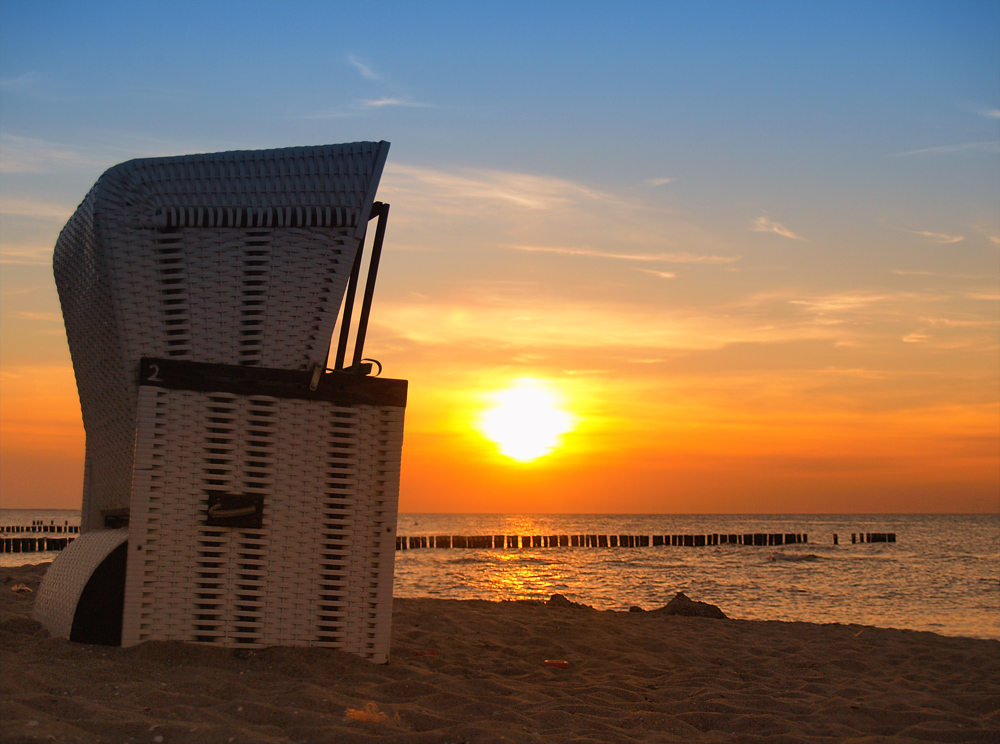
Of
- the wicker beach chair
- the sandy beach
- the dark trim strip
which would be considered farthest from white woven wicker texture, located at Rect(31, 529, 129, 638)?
the dark trim strip

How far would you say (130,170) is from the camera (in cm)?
464

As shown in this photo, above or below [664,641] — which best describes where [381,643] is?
above

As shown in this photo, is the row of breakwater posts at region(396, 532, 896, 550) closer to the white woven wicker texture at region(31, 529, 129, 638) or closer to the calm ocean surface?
the calm ocean surface

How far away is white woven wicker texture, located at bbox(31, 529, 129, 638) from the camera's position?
4.60 m

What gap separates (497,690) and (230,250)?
319cm

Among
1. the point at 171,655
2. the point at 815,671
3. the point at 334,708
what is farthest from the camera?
the point at 815,671

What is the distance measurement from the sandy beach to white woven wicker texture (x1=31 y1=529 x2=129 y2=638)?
15 cm

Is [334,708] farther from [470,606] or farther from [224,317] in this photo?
[470,606]

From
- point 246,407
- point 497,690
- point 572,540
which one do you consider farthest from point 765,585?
point 572,540

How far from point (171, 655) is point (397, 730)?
1.58 meters

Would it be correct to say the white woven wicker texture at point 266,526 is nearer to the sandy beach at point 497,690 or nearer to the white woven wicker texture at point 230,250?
the sandy beach at point 497,690

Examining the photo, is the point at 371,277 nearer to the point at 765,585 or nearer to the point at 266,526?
the point at 266,526

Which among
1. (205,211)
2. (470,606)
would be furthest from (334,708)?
(470,606)

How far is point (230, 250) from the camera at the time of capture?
4.71m
